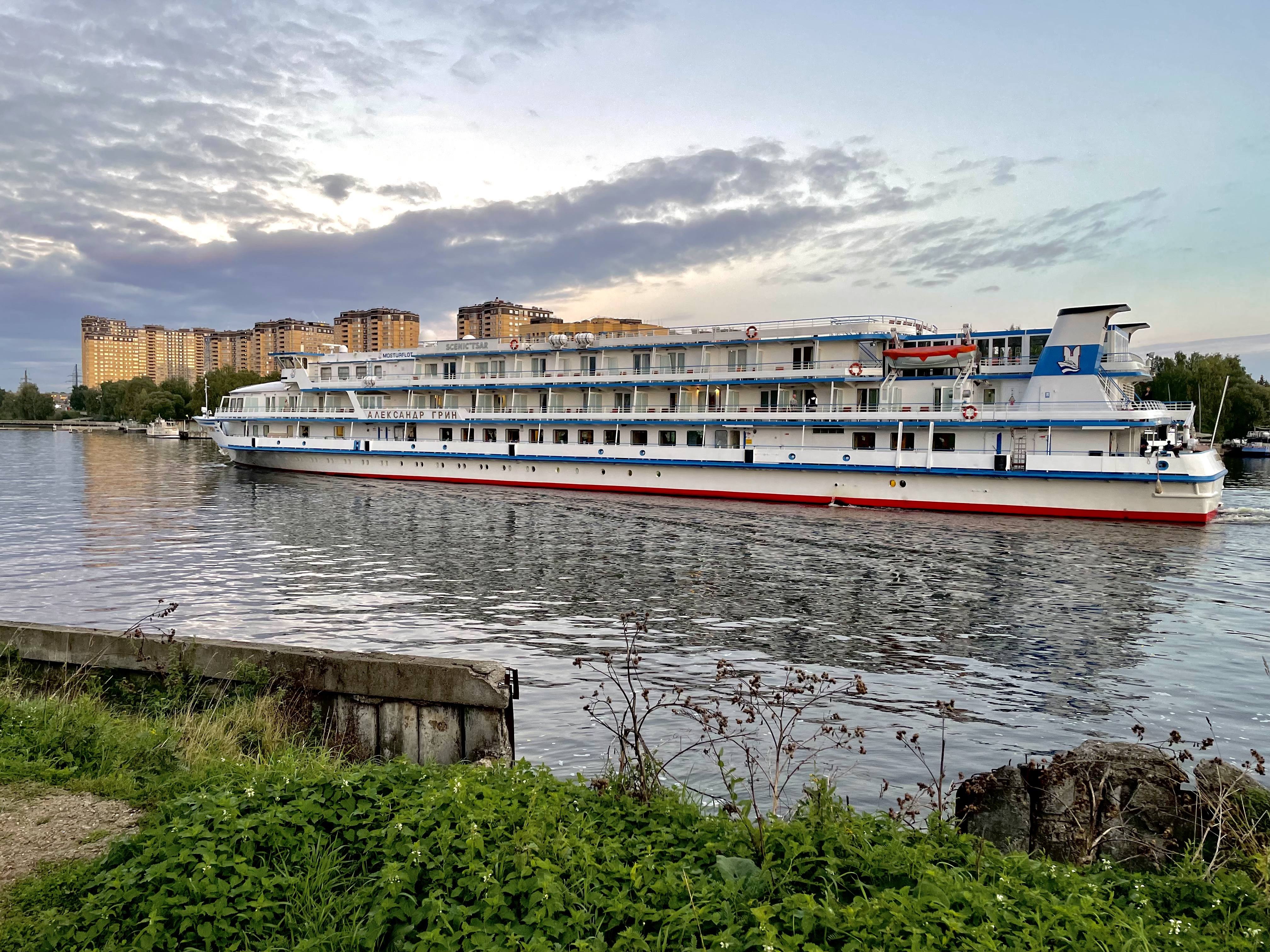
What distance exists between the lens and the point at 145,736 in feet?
25.8

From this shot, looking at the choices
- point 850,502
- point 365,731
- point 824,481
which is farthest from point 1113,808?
point 824,481

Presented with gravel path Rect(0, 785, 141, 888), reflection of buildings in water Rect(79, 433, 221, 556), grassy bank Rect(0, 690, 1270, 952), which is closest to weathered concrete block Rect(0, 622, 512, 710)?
grassy bank Rect(0, 690, 1270, 952)

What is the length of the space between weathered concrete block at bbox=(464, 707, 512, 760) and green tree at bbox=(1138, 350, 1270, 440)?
107799 millimetres

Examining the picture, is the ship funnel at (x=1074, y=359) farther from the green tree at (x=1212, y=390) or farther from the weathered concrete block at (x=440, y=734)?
the green tree at (x=1212, y=390)

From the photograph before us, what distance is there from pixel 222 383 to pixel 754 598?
162 meters

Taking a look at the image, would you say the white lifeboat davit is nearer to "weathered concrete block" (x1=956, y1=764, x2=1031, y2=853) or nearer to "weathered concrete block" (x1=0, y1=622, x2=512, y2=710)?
"weathered concrete block" (x1=956, y1=764, x2=1031, y2=853)

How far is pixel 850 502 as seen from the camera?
4275cm

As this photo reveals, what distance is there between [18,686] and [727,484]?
3839cm

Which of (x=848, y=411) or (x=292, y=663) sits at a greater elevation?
(x=848, y=411)

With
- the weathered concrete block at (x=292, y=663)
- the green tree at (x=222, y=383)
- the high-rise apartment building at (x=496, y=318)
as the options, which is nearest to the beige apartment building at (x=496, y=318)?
the high-rise apartment building at (x=496, y=318)

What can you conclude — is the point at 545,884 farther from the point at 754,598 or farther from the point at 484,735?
the point at 754,598

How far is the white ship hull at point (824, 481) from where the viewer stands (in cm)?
3678

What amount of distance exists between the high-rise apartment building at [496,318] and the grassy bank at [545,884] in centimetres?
14874

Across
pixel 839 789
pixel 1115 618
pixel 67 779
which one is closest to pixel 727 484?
pixel 1115 618
